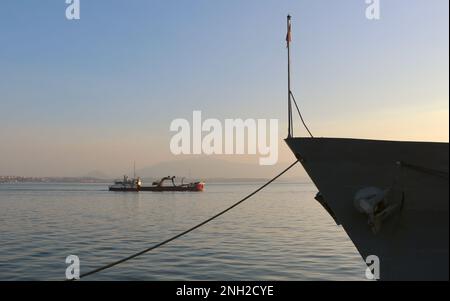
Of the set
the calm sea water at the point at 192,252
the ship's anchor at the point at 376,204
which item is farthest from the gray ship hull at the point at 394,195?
the calm sea water at the point at 192,252

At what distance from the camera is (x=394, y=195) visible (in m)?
7.55

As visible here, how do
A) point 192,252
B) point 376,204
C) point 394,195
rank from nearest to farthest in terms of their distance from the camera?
point 376,204 < point 394,195 < point 192,252

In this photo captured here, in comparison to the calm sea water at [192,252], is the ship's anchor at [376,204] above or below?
above

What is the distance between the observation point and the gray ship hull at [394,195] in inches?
288

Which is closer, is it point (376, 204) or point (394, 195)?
point (376, 204)

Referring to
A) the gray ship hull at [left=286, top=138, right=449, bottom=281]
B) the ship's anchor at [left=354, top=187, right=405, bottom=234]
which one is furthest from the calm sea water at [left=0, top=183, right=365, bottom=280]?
the ship's anchor at [left=354, top=187, right=405, bottom=234]

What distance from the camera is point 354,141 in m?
7.69

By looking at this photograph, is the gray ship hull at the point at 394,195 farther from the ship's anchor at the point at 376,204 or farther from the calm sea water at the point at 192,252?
the calm sea water at the point at 192,252

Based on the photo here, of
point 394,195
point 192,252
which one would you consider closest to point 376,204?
point 394,195

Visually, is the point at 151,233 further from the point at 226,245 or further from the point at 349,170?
the point at 349,170

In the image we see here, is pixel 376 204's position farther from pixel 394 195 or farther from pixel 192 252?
pixel 192 252
